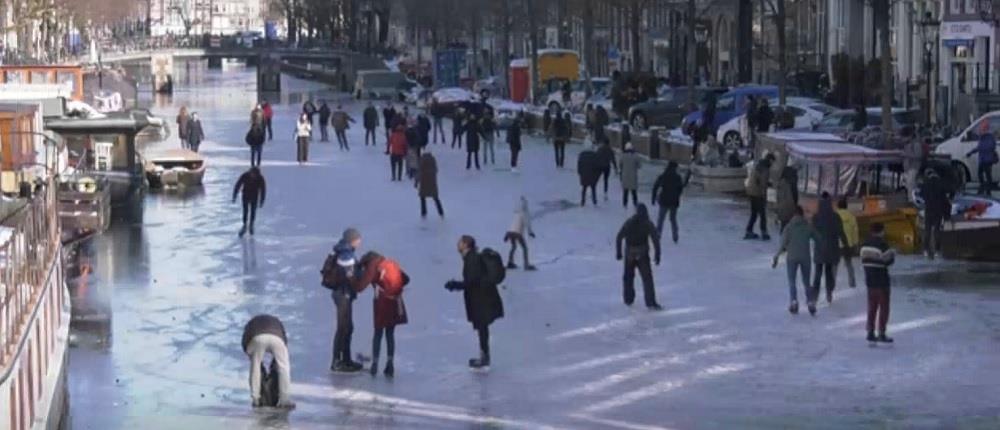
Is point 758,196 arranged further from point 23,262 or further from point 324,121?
point 324,121

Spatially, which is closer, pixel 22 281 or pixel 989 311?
pixel 22 281

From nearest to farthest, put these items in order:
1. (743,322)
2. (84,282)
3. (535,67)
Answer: (743,322) < (84,282) < (535,67)

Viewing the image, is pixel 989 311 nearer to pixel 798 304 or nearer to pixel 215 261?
pixel 798 304

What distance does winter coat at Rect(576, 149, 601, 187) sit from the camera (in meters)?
41.8

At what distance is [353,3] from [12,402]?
14062cm

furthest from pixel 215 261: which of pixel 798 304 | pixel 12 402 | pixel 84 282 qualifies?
Result: pixel 12 402

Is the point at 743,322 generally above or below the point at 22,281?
below

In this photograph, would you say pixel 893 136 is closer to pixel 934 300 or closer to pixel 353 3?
pixel 934 300

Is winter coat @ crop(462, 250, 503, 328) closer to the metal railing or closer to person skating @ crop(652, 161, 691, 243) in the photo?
the metal railing

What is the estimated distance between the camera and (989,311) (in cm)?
2705

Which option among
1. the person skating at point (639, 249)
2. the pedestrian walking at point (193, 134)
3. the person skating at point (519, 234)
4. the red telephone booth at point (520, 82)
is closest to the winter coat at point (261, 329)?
the person skating at point (639, 249)

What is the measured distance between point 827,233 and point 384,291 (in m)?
7.52

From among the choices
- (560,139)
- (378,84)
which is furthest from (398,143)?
(378,84)

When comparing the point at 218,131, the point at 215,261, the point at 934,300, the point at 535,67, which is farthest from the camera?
the point at 535,67
